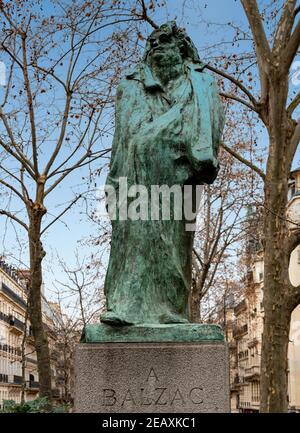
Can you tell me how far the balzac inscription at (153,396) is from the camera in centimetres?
515

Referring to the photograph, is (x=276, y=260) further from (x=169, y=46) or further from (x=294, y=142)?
(x=169, y=46)

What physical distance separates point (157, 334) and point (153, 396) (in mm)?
421

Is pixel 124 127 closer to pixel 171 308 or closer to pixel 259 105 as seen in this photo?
pixel 171 308

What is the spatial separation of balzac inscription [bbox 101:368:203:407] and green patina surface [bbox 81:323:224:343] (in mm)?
277

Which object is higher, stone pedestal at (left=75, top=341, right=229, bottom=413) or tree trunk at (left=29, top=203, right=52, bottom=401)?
tree trunk at (left=29, top=203, right=52, bottom=401)

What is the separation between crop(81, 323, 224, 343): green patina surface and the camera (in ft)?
17.4

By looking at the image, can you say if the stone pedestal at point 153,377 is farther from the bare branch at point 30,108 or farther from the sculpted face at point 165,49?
the bare branch at point 30,108

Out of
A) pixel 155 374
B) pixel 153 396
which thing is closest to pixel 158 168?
pixel 155 374

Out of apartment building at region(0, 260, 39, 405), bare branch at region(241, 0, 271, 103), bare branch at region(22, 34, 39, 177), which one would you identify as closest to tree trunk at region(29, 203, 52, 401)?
bare branch at region(22, 34, 39, 177)

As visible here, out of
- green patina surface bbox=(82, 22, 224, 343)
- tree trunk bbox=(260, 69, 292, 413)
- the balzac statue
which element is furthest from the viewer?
tree trunk bbox=(260, 69, 292, 413)

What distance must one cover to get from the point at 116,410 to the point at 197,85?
104 inches

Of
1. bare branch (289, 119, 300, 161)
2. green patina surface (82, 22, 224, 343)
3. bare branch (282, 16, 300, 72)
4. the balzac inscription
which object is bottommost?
the balzac inscription

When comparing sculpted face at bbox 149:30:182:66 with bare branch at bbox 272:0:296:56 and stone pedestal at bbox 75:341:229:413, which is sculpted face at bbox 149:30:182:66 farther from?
bare branch at bbox 272:0:296:56

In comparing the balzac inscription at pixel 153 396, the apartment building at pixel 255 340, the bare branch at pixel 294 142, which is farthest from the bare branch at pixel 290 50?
the apartment building at pixel 255 340
